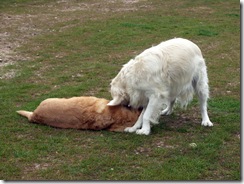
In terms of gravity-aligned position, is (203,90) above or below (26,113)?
above

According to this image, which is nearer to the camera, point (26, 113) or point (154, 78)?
point (154, 78)

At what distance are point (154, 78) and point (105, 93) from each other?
2.48 metres

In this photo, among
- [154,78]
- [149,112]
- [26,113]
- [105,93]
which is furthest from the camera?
[105,93]

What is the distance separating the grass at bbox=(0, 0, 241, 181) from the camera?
582 cm

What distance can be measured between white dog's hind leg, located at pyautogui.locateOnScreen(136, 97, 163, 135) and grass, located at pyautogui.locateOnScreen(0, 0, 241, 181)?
14 centimetres

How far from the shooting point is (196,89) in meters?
7.54

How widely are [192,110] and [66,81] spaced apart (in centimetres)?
313

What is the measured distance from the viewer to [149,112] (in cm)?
699

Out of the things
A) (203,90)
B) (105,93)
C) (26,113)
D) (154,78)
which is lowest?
(105,93)

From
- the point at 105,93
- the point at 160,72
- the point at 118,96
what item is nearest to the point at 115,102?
the point at 118,96

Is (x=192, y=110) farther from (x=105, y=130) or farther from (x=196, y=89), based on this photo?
(x=105, y=130)

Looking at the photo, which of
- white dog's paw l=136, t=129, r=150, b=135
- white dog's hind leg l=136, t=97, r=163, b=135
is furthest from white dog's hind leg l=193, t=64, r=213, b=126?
white dog's paw l=136, t=129, r=150, b=135

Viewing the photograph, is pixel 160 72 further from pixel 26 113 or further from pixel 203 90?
pixel 26 113

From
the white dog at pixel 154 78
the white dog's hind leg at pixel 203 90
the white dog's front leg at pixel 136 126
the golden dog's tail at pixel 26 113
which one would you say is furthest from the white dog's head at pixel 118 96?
the golden dog's tail at pixel 26 113
